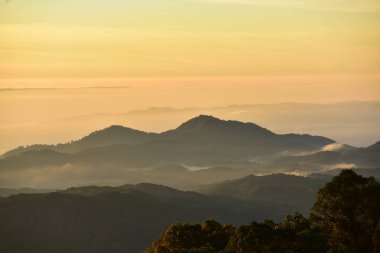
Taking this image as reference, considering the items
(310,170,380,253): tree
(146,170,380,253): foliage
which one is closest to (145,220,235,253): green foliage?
(146,170,380,253): foliage

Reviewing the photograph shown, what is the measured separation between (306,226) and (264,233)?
7.69 meters

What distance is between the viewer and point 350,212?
4104 inches

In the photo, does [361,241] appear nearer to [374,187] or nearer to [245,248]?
[374,187]

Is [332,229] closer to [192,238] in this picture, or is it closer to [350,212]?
[350,212]

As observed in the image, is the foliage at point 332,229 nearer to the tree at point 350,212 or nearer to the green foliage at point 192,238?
the tree at point 350,212

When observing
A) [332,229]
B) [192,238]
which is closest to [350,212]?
[332,229]

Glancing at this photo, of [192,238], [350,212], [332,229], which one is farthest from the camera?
[192,238]

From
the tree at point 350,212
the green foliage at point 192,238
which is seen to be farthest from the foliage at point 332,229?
the green foliage at point 192,238

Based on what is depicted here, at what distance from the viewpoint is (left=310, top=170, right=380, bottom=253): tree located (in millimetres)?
102062

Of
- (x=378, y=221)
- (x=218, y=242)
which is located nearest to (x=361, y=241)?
(x=378, y=221)

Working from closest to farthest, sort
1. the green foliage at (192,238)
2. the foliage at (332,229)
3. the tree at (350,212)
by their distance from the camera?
the foliage at (332,229) → the tree at (350,212) → the green foliage at (192,238)

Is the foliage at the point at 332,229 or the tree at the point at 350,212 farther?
the tree at the point at 350,212

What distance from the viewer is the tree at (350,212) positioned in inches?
4018

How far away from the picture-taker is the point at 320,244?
101 m
